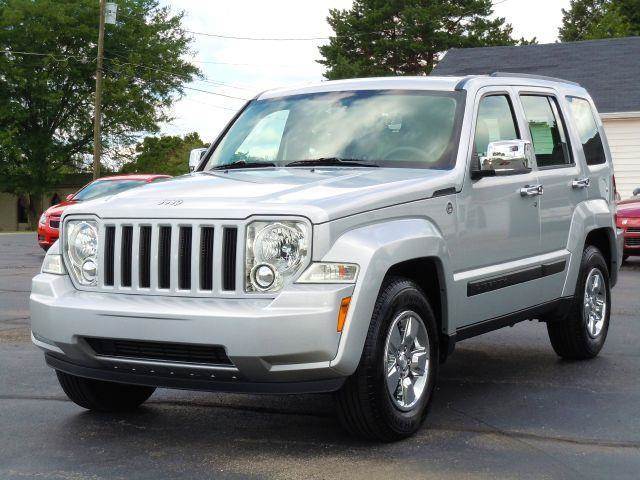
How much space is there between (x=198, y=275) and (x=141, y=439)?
41.9 inches

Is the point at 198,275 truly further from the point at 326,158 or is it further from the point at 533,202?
the point at 533,202

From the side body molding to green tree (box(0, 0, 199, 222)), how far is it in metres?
45.5

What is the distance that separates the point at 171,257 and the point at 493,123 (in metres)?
2.63

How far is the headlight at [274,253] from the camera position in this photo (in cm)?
492

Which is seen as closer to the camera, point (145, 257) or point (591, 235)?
point (145, 257)

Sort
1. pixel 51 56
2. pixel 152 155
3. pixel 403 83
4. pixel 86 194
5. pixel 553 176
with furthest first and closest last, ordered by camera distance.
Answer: pixel 152 155
pixel 51 56
pixel 86 194
pixel 553 176
pixel 403 83

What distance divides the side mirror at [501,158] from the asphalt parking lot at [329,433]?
1.39 m

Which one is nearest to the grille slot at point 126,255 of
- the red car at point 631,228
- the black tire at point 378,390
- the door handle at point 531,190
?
the black tire at point 378,390

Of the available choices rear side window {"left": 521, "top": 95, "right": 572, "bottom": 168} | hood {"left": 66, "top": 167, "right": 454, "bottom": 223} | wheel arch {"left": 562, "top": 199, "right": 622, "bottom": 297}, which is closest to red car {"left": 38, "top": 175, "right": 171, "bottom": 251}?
wheel arch {"left": 562, "top": 199, "right": 622, "bottom": 297}

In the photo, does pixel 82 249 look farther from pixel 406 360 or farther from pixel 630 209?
pixel 630 209

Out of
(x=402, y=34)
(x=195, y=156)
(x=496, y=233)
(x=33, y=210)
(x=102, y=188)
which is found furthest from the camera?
(x=402, y=34)

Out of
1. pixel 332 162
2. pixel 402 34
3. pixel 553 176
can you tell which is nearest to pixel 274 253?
pixel 332 162

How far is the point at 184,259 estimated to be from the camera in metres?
5.07

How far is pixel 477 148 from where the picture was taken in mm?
6418
